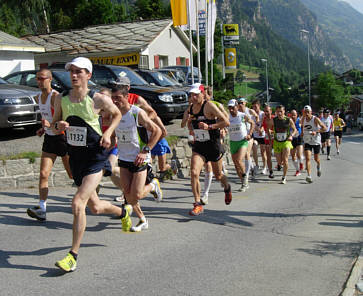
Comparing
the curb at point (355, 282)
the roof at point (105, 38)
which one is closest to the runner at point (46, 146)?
the curb at point (355, 282)

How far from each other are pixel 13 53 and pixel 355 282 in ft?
70.3

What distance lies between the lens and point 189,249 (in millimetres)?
5555

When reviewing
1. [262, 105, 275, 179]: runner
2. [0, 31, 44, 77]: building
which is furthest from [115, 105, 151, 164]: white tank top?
[0, 31, 44, 77]: building

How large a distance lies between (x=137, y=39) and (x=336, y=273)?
92.0 ft

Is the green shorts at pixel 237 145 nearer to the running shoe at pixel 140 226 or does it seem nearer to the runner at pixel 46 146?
the running shoe at pixel 140 226

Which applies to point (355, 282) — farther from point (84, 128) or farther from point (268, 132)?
point (268, 132)

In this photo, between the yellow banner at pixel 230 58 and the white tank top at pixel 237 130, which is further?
the yellow banner at pixel 230 58

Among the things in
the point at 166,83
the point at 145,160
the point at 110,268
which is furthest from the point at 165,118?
the point at 110,268

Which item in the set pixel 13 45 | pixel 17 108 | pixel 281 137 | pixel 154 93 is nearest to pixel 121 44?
pixel 13 45

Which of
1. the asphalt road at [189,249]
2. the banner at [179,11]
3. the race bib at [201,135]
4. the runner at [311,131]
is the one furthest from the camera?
the banner at [179,11]

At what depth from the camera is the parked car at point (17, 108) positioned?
10.2 meters

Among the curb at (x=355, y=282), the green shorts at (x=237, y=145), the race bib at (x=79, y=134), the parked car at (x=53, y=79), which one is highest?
the parked car at (x=53, y=79)

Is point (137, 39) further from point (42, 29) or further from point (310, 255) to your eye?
point (310, 255)

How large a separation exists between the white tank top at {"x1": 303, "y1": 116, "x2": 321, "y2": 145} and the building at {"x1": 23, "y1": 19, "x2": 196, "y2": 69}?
16708 millimetres
